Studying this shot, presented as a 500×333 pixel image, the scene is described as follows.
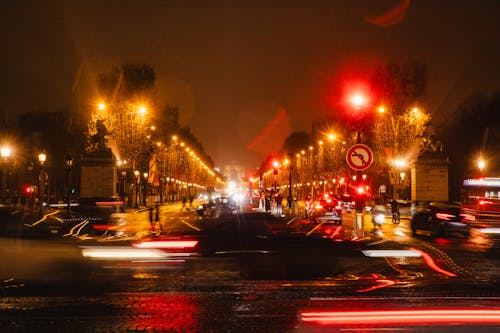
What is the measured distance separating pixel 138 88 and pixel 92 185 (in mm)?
22077

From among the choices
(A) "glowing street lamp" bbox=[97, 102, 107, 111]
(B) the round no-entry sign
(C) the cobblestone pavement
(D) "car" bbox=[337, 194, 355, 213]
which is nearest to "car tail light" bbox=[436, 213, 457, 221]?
(B) the round no-entry sign

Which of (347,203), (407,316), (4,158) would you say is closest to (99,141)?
(4,158)

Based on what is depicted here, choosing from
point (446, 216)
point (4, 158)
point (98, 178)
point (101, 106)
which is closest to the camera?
point (446, 216)

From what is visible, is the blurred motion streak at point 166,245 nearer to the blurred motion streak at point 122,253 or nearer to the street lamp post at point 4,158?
the blurred motion streak at point 122,253

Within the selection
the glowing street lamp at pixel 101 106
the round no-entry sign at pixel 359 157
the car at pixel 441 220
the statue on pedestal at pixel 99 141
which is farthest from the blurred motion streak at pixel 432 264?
the glowing street lamp at pixel 101 106

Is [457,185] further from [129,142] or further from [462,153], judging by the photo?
[129,142]

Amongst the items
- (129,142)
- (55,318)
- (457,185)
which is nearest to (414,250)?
(55,318)

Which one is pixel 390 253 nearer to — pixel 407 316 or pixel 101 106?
pixel 407 316

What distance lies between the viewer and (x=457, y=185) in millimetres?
92500

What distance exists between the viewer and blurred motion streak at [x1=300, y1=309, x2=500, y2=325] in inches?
353

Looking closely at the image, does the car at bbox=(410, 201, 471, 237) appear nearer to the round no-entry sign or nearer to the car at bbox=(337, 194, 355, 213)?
the round no-entry sign

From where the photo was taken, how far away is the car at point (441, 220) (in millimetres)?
27672

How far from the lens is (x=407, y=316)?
30.8 feet

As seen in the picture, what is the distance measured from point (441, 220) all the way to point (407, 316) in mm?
19690
